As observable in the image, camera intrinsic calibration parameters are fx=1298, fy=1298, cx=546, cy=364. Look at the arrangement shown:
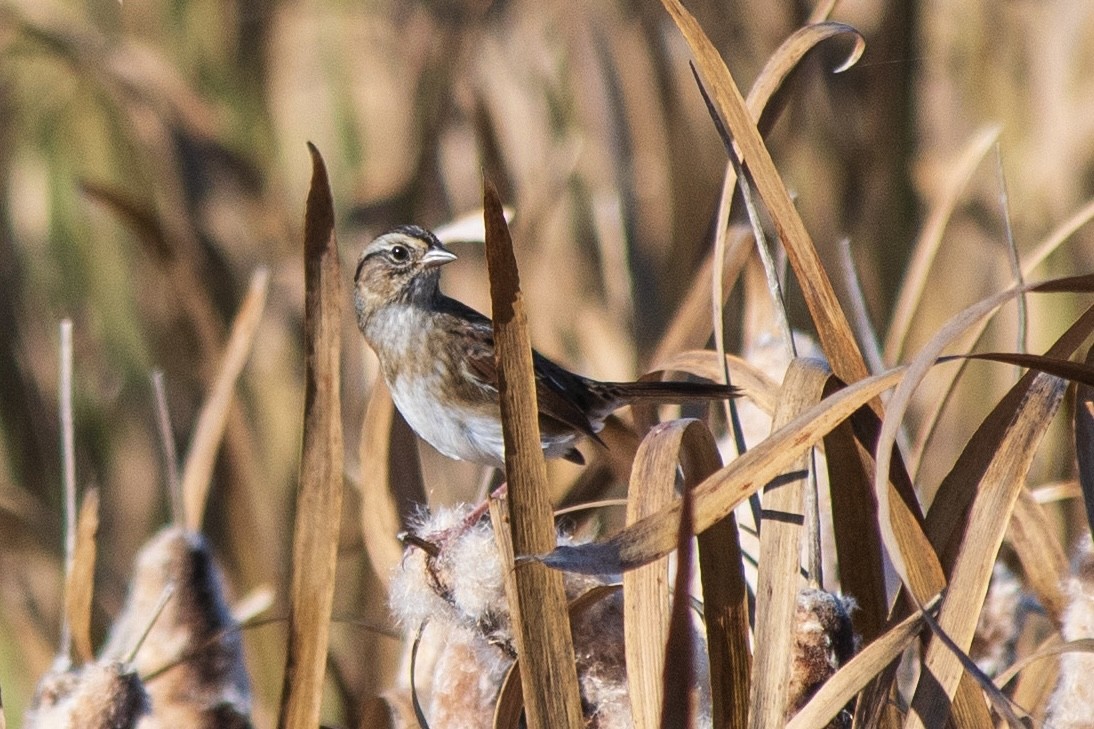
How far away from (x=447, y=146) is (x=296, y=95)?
65 centimetres

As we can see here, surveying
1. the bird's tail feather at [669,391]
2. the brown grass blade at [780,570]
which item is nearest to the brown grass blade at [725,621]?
the brown grass blade at [780,570]

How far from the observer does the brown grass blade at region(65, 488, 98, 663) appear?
1.78m

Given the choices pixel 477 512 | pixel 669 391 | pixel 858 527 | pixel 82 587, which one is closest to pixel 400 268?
pixel 669 391

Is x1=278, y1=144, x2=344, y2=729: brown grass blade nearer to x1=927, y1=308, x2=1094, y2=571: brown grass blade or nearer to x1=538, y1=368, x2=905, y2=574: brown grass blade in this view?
x1=538, y1=368, x2=905, y2=574: brown grass blade

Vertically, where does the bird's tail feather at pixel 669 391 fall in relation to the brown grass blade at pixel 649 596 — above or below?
above

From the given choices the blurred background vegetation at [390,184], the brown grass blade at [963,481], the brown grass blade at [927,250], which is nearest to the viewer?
the brown grass blade at [963,481]

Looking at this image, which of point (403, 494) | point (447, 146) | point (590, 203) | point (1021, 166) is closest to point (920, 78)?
point (1021, 166)

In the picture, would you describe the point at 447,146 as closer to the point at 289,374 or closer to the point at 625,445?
the point at 289,374

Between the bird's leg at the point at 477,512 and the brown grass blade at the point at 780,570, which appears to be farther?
the bird's leg at the point at 477,512

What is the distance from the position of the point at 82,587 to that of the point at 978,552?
1.19 metres

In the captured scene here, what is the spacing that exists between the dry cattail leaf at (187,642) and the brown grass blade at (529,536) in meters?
0.68

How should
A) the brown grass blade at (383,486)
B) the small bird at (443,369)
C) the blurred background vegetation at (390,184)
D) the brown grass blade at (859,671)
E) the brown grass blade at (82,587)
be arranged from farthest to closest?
the blurred background vegetation at (390,184), the small bird at (443,369), the brown grass blade at (383,486), the brown grass blade at (82,587), the brown grass blade at (859,671)

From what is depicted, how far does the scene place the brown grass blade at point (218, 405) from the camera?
224 centimetres

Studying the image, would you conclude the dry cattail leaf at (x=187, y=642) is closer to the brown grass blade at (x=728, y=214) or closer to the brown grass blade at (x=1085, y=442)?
the brown grass blade at (x=728, y=214)
